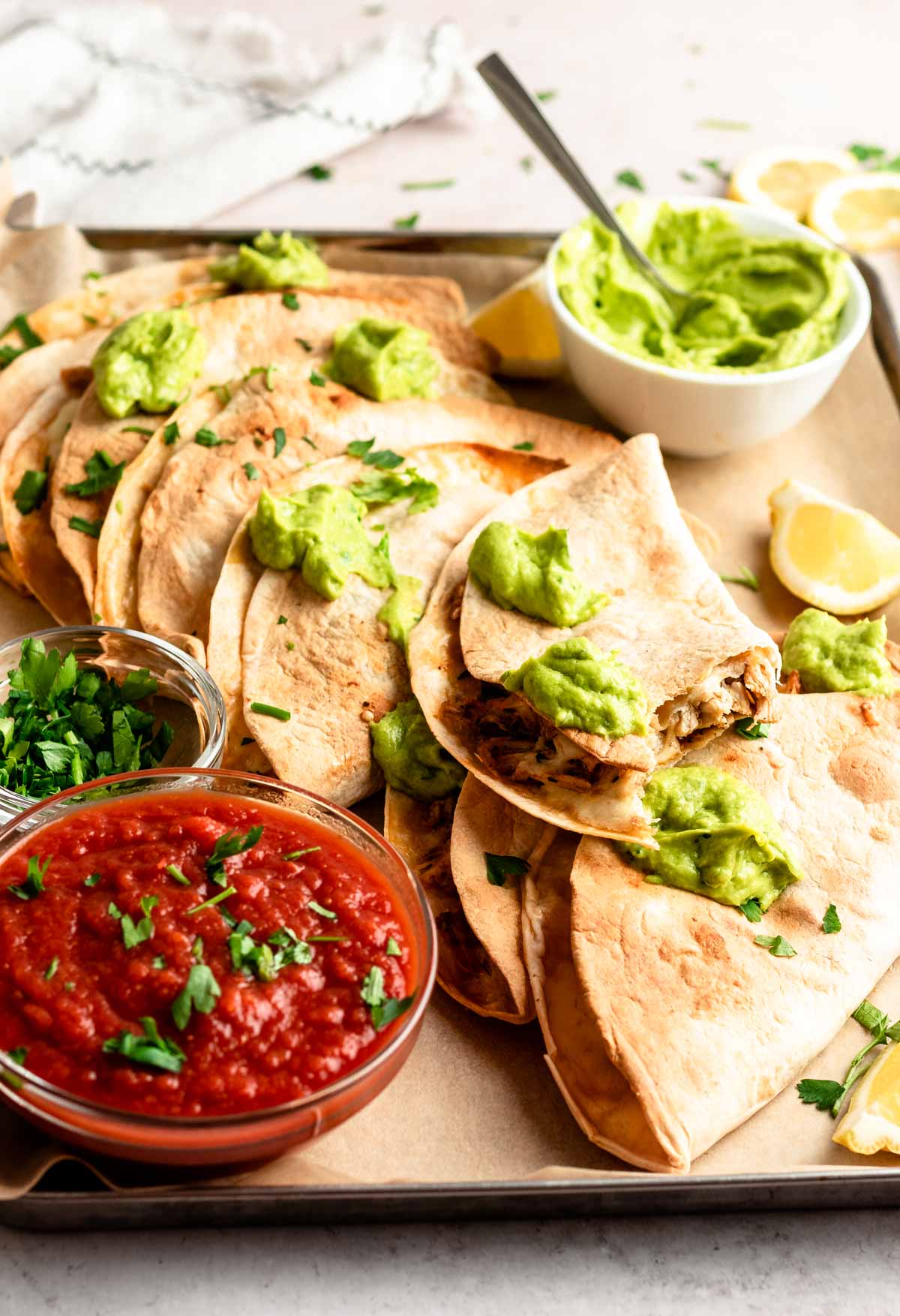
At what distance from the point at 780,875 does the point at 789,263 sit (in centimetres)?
298

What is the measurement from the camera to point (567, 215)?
7605mm

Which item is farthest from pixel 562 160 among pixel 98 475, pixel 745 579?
pixel 98 475

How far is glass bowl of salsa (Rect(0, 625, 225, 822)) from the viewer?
4105mm

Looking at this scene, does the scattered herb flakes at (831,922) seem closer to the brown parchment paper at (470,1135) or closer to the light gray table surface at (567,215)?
the brown parchment paper at (470,1135)

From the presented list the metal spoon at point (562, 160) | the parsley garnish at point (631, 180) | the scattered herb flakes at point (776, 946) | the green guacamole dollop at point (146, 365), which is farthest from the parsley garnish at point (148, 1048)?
the parsley garnish at point (631, 180)

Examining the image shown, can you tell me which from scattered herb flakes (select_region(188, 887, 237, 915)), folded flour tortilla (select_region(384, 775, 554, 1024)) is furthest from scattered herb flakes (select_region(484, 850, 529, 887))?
scattered herb flakes (select_region(188, 887, 237, 915))

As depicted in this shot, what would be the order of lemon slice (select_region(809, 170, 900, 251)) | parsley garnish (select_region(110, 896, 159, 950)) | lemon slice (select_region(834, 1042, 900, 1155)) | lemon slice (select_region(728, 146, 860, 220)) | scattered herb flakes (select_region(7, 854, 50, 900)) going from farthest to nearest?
1. lemon slice (select_region(728, 146, 860, 220))
2. lemon slice (select_region(809, 170, 900, 251))
3. lemon slice (select_region(834, 1042, 900, 1155))
4. scattered herb flakes (select_region(7, 854, 50, 900))
5. parsley garnish (select_region(110, 896, 159, 950))

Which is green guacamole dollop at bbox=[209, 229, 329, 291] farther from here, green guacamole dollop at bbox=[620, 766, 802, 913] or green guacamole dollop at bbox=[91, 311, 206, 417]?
green guacamole dollop at bbox=[620, 766, 802, 913]

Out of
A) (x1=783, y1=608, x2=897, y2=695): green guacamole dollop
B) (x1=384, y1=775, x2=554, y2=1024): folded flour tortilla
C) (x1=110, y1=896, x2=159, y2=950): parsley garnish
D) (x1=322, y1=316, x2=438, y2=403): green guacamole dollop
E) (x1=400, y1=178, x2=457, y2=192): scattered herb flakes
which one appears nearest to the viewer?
(x1=110, y1=896, x2=159, y2=950): parsley garnish

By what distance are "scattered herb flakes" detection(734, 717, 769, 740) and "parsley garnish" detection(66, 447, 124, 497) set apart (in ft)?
8.01

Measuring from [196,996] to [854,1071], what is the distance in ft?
6.30

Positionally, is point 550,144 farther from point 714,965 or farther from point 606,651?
point 714,965

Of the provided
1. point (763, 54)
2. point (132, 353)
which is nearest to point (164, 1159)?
point (132, 353)

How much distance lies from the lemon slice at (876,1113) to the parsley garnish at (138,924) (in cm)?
194
